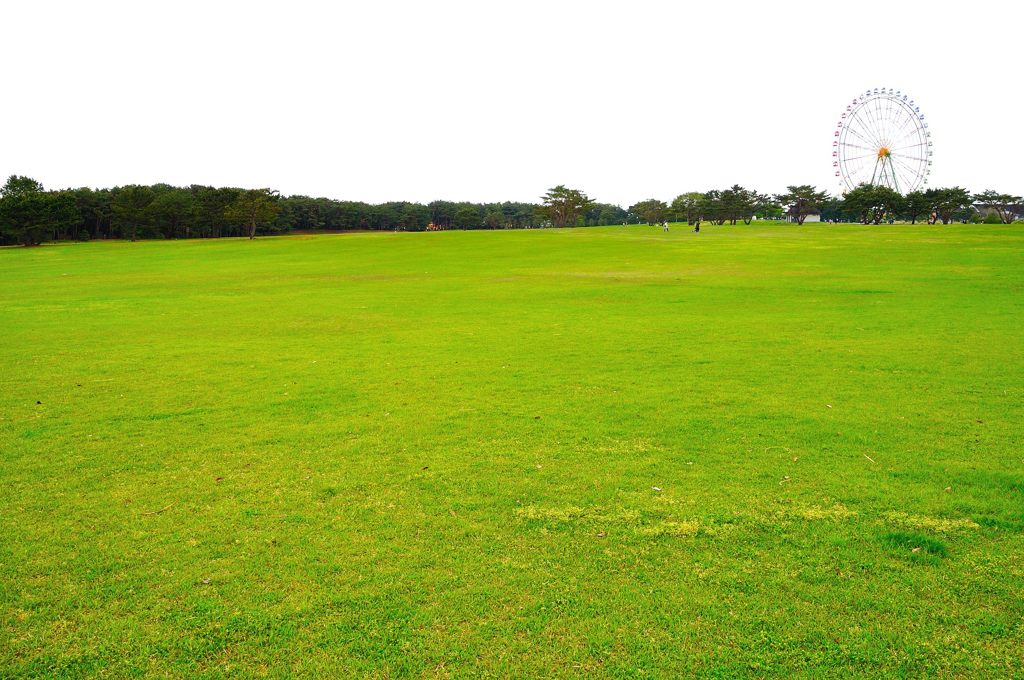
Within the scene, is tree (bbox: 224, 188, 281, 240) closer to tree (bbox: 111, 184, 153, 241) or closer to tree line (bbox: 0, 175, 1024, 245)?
tree line (bbox: 0, 175, 1024, 245)

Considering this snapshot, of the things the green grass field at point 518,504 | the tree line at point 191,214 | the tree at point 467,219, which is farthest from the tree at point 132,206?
the green grass field at point 518,504

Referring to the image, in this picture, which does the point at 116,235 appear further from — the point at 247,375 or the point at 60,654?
the point at 60,654

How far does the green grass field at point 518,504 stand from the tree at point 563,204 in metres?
123

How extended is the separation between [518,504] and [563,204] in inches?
5231

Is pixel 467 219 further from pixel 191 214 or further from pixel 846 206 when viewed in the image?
pixel 846 206

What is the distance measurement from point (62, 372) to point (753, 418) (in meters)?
12.0

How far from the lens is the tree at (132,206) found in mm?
91750

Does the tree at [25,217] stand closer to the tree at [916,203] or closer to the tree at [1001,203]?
the tree at [916,203]

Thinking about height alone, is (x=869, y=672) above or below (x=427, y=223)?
below

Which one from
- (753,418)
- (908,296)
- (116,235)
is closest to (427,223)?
(116,235)

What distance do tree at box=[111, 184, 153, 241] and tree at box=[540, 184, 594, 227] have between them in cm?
7646

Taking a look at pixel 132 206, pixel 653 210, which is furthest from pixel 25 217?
pixel 653 210

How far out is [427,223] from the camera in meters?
142

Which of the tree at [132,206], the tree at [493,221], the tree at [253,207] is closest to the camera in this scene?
the tree at [253,207]
